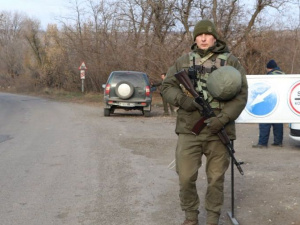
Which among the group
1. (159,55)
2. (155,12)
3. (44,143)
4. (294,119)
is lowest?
(44,143)

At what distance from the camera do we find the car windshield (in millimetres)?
16609

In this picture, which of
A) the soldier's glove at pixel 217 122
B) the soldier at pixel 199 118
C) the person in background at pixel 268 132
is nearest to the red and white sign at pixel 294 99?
the soldier at pixel 199 118

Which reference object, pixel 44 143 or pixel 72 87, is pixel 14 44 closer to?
pixel 72 87

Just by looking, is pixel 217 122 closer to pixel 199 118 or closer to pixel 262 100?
pixel 199 118

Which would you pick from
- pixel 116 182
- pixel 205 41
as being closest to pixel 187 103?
pixel 205 41

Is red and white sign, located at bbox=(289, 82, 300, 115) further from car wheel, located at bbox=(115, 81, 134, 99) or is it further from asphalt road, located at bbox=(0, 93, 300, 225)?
car wheel, located at bbox=(115, 81, 134, 99)

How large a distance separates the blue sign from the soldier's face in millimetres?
1963

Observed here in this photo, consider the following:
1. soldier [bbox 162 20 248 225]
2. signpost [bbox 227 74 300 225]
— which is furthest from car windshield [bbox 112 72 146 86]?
soldier [bbox 162 20 248 225]

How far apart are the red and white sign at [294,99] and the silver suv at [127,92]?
1016 centimetres

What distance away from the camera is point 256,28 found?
24.2m

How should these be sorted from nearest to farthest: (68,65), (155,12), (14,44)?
(155,12) < (68,65) < (14,44)

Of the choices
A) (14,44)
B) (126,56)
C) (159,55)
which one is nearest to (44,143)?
(159,55)

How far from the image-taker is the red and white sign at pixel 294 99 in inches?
246

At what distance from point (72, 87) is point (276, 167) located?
32.3 meters
